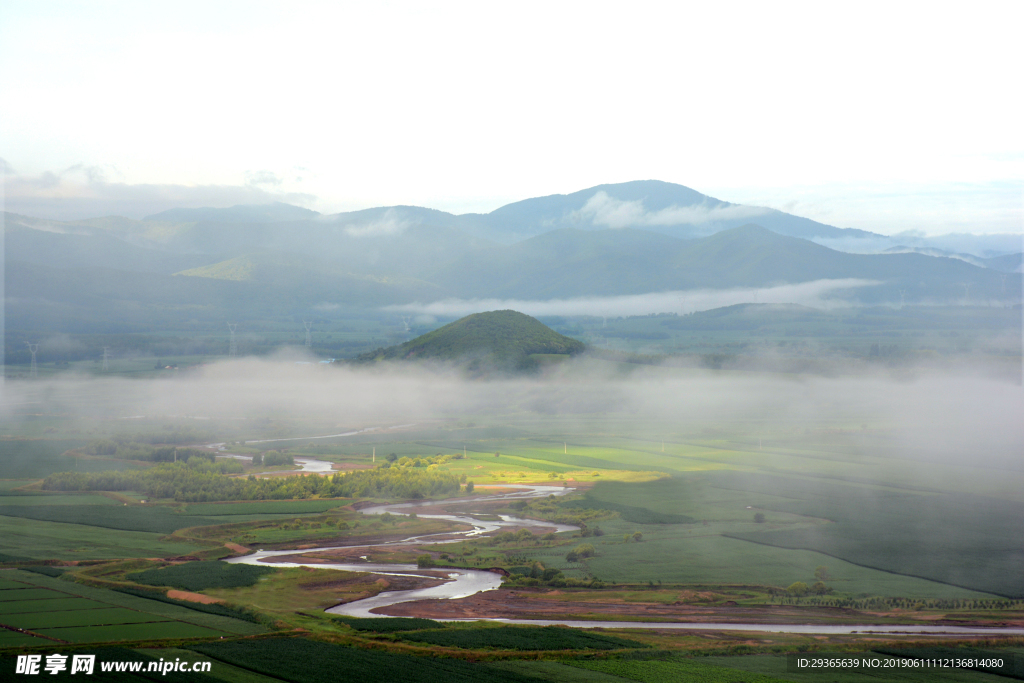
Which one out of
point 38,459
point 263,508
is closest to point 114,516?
point 263,508

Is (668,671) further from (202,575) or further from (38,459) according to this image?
(38,459)

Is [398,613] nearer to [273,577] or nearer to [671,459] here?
[273,577]

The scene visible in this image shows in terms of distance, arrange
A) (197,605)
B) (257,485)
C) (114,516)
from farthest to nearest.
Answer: (257,485) → (114,516) → (197,605)

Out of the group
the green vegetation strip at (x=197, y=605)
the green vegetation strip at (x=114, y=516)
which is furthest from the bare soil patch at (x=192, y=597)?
the green vegetation strip at (x=114, y=516)

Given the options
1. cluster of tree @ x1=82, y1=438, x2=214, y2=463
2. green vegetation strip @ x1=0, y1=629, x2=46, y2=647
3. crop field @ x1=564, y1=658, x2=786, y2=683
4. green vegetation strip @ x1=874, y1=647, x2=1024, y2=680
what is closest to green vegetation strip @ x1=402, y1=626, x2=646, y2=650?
crop field @ x1=564, y1=658, x2=786, y2=683

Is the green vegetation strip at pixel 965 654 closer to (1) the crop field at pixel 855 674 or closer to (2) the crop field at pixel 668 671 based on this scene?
(1) the crop field at pixel 855 674

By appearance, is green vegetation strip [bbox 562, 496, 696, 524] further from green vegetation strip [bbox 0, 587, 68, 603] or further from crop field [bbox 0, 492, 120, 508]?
crop field [bbox 0, 492, 120, 508]

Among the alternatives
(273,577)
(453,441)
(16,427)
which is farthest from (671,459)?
(16,427)
